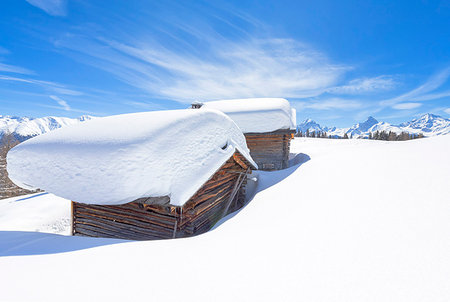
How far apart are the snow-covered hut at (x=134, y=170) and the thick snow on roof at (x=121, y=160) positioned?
22 millimetres

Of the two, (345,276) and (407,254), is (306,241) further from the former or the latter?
(407,254)

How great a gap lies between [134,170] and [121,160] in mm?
385

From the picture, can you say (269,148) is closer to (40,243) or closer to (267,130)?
(267,130)

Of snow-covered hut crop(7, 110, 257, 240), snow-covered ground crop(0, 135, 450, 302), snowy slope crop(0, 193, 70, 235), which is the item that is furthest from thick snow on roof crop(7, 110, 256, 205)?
snowy slope crop(0, 193, 70, 235)

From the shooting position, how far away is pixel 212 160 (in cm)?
602

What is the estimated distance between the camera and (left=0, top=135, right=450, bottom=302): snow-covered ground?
2.01 metres

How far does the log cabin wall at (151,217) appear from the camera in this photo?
536 centimetres

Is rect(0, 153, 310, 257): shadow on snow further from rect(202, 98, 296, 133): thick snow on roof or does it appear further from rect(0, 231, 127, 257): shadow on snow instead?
rect(202, 98, 296, 133): thick snow on roof

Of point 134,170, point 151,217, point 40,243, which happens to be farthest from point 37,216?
point 134,170

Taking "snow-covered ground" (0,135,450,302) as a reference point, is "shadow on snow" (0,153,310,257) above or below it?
below

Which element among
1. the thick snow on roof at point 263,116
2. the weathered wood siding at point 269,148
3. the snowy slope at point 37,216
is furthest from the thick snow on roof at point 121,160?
the weathered wood siding at point 269,148

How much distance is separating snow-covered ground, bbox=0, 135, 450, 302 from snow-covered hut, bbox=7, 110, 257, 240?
126 centimetres

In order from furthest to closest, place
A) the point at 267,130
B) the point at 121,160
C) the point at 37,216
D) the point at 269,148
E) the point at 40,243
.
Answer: the point at 269,148 < the point at 267,130 < the point at 37,216 < the point at 121,160 < the point at 40,243

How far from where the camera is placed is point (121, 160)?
4.38 meters
